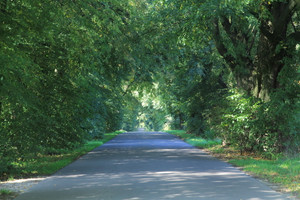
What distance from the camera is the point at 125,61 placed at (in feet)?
65.8

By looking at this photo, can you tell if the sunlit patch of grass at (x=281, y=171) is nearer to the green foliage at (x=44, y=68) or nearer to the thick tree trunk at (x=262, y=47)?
the thick tree trunk at (x=262, y=47)

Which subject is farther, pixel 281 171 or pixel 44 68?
pixel 44 68

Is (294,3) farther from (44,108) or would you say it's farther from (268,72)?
(44,108)

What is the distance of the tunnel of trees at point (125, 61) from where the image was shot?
9.51 meters

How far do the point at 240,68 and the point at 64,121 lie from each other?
8.73m

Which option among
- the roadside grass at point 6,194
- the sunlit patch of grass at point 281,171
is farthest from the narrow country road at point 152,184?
the sunlit patch of grass at point 281,171

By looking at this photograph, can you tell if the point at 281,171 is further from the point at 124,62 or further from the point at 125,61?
the point at 124,62

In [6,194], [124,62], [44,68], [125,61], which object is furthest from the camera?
[124,62]

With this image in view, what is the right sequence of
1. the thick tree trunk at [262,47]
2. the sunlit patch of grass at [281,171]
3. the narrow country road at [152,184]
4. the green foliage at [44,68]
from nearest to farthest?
the green foliage at [44,68] → the narrow country road at [152,184] → the sunlit patch of grass at [281,171] → the thick tree trunk at [262,47]

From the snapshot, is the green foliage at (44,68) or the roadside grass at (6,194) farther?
the roadside grass at (6,194)

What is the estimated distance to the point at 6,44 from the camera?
7938 millimetres

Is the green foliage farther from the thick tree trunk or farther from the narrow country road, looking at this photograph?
the thick tree trunk

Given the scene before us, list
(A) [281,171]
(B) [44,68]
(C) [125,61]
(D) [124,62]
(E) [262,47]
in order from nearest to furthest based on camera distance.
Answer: (A) [281,171], (B) [44,68], (E) [262,47], (C) [125,61], (D) [124,62]

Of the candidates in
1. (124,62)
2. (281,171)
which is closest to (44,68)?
(124,62)
